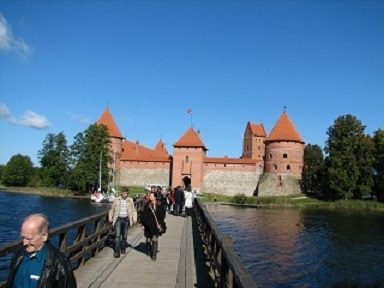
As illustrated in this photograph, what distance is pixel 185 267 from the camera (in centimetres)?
832

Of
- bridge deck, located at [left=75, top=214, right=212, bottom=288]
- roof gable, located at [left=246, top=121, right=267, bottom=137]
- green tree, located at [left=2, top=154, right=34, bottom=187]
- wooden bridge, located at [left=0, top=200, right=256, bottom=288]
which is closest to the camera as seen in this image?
wooden bridge, located at [left=0, top=200, right=256, bottom=288]

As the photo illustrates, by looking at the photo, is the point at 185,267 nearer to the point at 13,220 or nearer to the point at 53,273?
the point at 53,273

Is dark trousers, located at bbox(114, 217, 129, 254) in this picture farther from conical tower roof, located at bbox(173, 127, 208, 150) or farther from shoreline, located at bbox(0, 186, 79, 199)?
conical tower roof, located at bbox(173, 127, 208, 150)

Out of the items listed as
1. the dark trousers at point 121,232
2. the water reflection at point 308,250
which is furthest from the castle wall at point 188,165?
the dark trousers at point 121,232

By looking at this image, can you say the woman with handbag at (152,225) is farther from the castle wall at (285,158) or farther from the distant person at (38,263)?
the castle wall at (285,158)

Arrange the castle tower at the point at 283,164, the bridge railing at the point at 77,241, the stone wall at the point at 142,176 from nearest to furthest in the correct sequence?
the bridge railing at the point at 77,241 < the castle tower at the point at 283,164 < the stone wall at the point at 142,176

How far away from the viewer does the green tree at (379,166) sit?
173 feet

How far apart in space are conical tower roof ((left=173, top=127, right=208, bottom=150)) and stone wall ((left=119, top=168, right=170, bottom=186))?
15.0 ft

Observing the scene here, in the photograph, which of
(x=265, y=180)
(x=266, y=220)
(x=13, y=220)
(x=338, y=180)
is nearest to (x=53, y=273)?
(x=13, y=220)

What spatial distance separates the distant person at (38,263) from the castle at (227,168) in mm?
56589

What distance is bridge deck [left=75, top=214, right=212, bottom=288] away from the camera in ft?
23.1

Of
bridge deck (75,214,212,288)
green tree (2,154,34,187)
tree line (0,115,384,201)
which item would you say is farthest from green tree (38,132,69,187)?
bridge deck (75,214,212,288)

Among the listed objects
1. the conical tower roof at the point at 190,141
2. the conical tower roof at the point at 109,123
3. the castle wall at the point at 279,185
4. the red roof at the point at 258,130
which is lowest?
the castle wall at the point at 279,185

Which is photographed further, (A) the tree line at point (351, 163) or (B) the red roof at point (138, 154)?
(B) the red roof at point (138, 154)
